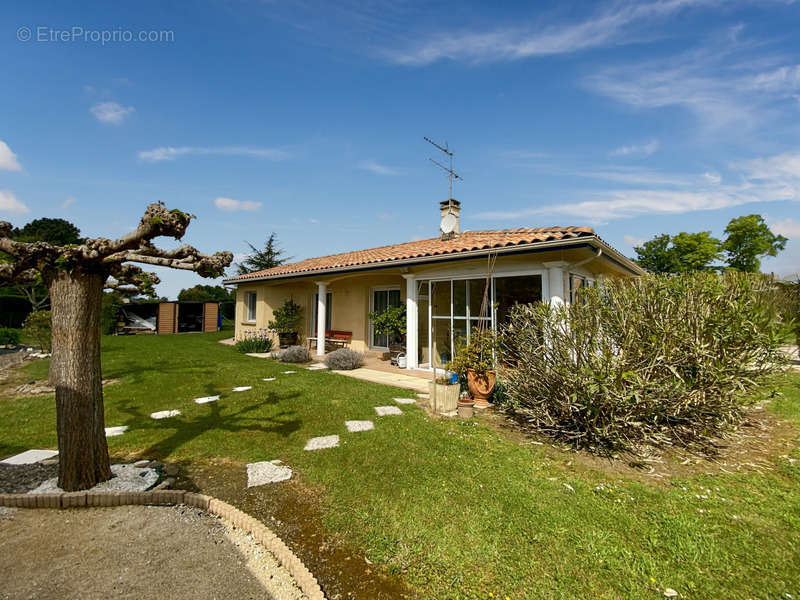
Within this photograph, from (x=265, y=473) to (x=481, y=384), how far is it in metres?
3.91

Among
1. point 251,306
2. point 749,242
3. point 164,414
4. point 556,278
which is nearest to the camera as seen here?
point 164,414

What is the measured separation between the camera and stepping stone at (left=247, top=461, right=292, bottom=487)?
3.43 m

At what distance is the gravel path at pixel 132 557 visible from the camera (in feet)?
6.68

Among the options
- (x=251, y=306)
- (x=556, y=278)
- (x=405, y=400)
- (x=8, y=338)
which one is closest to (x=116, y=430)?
(x=405, y=400)

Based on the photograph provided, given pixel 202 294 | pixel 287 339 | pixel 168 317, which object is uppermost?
pixel 202 294

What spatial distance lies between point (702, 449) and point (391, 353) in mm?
7658

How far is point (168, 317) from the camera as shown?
22500 millimetres

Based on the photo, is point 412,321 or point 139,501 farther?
point 412,321

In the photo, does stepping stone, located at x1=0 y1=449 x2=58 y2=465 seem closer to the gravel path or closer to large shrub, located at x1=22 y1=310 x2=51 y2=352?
the gravel path

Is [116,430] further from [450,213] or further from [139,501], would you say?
[450,213]

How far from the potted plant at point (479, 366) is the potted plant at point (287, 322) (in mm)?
9284

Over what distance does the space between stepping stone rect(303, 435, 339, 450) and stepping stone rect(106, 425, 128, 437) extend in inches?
104

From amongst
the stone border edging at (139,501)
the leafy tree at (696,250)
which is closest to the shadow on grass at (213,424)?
the stone border edging at (139,501)

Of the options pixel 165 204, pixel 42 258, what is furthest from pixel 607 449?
pixel 42 258
